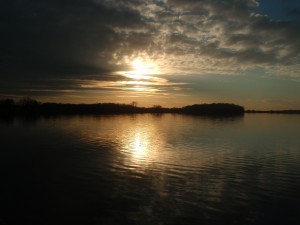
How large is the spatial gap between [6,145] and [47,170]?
16.8 m

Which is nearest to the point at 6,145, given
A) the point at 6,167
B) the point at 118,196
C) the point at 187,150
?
the point at 6,167

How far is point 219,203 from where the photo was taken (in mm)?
17000

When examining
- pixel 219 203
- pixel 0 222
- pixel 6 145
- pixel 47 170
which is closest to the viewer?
pixel 0 222

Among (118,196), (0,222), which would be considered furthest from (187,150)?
(0,222)

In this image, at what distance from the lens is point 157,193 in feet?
61.3

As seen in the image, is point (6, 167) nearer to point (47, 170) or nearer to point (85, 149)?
point (47, 170)

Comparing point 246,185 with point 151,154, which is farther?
point 151,154

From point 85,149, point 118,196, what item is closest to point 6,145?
point 85,149

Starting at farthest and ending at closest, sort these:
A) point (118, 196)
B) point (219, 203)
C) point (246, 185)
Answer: point (246, 185) < point (118, 196) < point (219, 203)

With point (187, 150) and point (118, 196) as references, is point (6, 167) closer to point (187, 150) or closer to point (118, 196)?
point (118, 196)

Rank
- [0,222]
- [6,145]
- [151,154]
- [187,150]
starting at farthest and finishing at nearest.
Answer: [6,145], [187,150], [151,154], [0,222]

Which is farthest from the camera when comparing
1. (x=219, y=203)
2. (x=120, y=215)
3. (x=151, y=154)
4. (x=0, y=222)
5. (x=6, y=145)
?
(x=6, y=145)

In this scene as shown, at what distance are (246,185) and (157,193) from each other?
657 centimetres

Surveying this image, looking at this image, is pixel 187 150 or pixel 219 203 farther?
pixel 187 150
